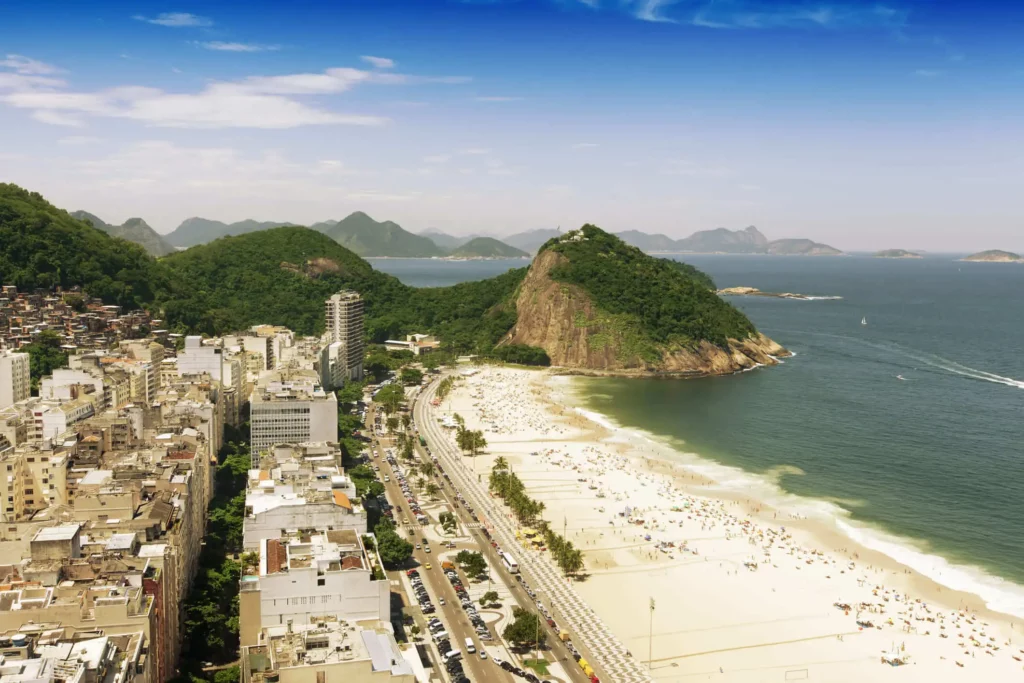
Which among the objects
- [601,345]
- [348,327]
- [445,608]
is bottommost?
[445,608]

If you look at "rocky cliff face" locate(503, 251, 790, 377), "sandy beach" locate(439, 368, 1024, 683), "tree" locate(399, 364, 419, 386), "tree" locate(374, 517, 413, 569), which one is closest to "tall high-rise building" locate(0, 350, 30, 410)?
"sandy beach" locate(439, 368, 1024, 683)

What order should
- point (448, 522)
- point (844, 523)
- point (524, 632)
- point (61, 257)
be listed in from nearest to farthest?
1. point (524, 632)
2. point (448, 522)
3. point (844, 523)
4. point (61, 257)

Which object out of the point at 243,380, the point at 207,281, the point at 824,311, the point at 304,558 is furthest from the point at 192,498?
the point at 824,311

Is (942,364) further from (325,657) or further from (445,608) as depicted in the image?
(325,657)

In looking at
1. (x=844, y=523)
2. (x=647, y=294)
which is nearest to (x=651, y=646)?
(x=844, y=523)

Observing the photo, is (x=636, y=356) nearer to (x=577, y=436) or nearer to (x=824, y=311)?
(x=577, y=436)

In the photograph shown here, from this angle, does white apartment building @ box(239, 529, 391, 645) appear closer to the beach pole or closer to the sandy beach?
the beach pole
